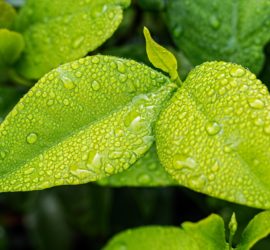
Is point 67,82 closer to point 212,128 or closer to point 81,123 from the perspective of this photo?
point 81,123

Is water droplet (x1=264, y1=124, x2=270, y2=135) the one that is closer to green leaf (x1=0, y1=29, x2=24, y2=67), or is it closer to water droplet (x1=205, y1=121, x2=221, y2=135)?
water droplet (x1=205, y1=121, x2=221, y2=135)

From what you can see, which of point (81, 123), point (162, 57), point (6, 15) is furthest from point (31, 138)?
point (6, 15)

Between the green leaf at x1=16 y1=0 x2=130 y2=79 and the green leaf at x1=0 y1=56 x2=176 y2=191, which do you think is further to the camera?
the green leaf at x1=16 y1=0 x2=130 y2=79

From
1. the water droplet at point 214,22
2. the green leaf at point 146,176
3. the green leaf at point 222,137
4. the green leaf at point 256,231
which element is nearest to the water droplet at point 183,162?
the green leaf at point 222,137

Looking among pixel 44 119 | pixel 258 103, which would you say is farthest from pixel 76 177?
pixel 258 103

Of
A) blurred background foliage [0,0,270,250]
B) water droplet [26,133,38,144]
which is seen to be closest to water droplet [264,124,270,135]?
water droplet [26,133,38,144]

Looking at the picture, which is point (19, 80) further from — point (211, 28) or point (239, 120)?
point (239, 120)

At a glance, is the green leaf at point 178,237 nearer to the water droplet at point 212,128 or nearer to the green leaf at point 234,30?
the water droplet at point 212,128
